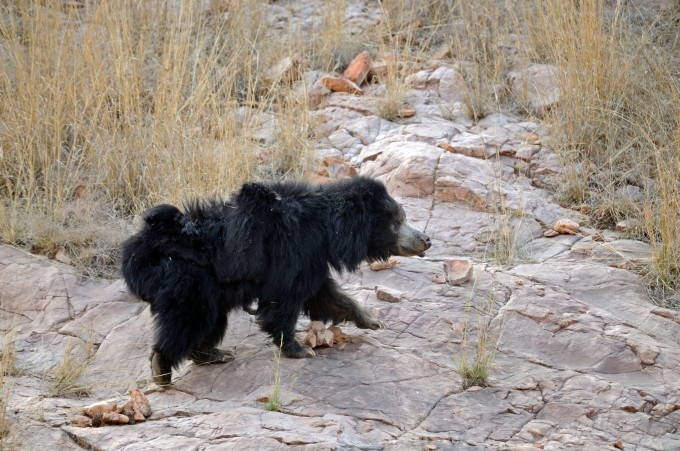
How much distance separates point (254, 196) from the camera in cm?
488

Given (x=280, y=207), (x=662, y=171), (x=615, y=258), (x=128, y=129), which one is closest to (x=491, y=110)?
(x=662, y=171)

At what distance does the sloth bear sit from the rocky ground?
0.21m

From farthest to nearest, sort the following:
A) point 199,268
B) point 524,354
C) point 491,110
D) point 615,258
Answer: point 491,110 → point 615,258 → point 524,354 → point 199,268

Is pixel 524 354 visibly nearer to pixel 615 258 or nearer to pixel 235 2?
pixel 615 258

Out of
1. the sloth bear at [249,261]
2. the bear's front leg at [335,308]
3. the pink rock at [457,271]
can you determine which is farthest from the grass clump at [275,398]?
the pink rock at [457,271]

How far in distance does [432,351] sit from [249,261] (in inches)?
47.8

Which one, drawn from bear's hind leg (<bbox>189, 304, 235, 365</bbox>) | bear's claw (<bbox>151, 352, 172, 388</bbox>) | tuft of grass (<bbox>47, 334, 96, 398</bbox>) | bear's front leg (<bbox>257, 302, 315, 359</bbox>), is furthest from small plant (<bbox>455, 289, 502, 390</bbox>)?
tuft of grass (<bbox>47, 334, 96, 398</bbox>)

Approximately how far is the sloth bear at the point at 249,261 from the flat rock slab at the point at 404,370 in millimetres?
200

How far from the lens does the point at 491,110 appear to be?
855 cm

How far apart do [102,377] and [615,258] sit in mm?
3722

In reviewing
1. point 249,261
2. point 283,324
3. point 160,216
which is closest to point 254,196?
point 249,261

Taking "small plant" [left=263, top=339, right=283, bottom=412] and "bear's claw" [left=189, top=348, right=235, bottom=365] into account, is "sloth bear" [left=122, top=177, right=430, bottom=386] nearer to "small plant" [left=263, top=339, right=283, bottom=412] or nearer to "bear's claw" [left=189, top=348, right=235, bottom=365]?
"bear's claw" [left=189, top=348, right=235, bottom=365]

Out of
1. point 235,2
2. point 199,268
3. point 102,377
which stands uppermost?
point 235,2

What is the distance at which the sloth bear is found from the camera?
4.68 meters
